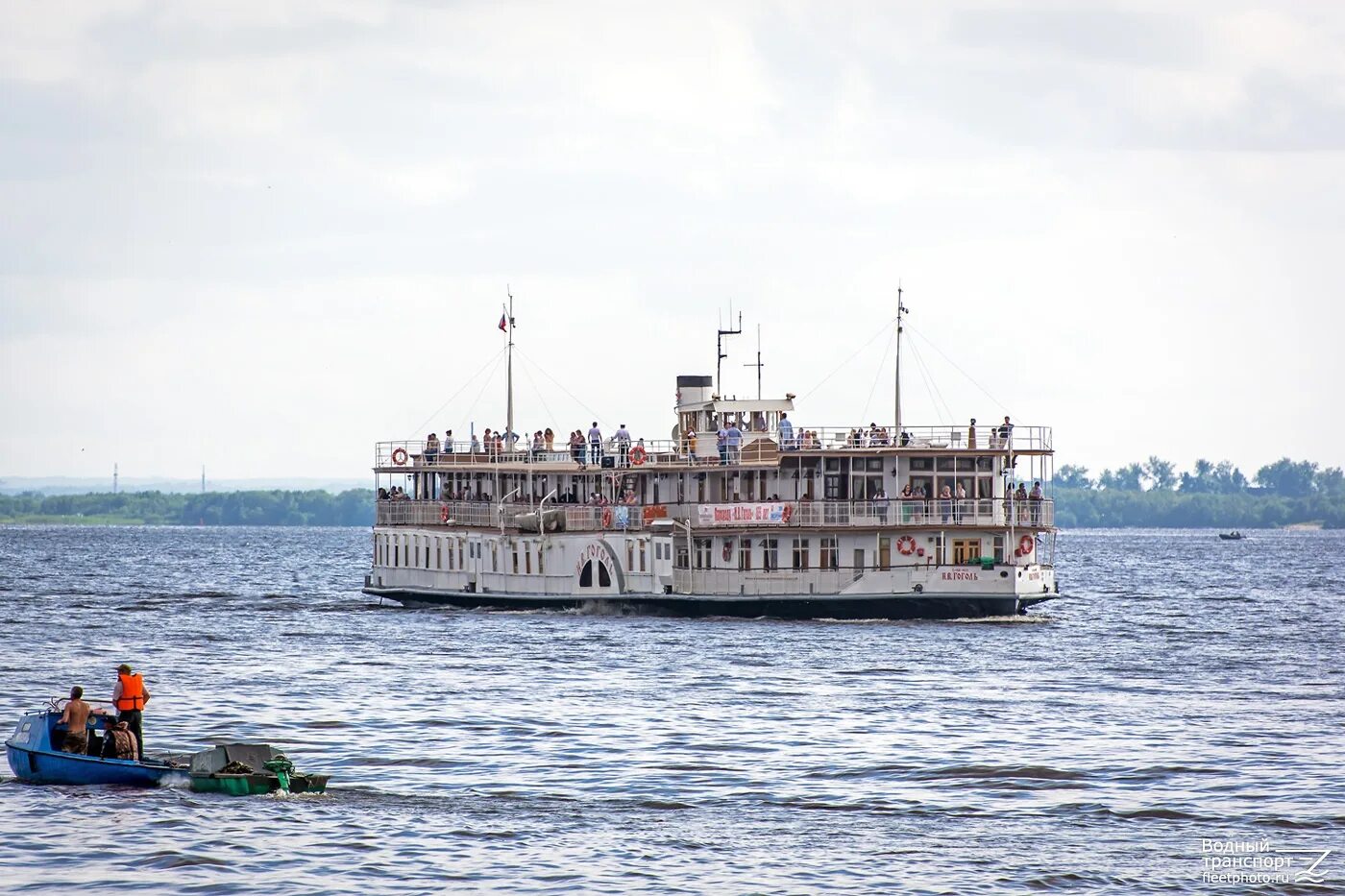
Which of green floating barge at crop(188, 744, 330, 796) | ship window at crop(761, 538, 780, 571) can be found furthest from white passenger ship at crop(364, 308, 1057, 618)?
green floating barge at crop(188, 744, 330, 796)

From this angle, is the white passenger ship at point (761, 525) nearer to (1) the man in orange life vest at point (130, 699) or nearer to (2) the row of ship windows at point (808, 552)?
(2) the row of ship windows at point (808, 552)

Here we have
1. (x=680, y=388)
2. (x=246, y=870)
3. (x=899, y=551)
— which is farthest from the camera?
(x=680, y=388)

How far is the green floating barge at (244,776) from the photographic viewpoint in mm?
36344

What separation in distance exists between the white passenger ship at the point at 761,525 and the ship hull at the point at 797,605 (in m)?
0.07

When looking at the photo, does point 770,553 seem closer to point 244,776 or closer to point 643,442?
point 643,442

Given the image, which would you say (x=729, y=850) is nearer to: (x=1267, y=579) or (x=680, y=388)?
(x=680, y=388)

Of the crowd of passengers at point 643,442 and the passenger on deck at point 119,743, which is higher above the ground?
the crowd of passengers at point 643,442

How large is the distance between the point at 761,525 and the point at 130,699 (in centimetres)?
3351

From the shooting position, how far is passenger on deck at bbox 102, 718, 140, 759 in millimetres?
37344

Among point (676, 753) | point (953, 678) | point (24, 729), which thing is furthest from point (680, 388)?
point (24, 729)

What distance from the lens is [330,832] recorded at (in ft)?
110

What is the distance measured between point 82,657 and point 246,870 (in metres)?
32.4

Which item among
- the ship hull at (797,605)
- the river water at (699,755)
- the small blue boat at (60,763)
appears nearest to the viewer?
the river water at (699,755)

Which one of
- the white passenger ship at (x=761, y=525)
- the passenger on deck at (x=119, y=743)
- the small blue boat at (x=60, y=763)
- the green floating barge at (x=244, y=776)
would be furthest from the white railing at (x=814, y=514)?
the passenger on deck at (x=119, y=743)
